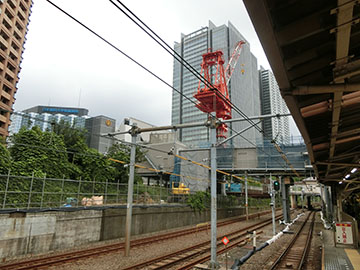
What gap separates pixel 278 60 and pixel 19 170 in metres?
28.0

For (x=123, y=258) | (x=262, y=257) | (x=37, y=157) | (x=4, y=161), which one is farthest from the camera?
(x=37, y=157)

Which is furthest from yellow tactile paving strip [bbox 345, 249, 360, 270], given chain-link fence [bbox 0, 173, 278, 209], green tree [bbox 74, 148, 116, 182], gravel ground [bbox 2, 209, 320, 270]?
green tree [bbox 74, 148, 116, 182]

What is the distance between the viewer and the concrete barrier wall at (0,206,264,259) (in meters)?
12.2

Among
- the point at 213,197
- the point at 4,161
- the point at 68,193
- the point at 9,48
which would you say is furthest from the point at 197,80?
the point at 213,197

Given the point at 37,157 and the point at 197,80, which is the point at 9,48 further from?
the point at 197,80

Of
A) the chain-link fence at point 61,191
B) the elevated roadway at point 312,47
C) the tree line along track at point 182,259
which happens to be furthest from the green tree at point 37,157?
the elevated roadway at point 312,47

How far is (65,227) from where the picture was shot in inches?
576

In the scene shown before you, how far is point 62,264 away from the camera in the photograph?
1157 cm

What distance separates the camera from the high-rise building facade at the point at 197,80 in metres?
143

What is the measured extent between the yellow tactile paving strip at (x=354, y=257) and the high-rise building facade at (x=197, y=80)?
120895 millimetres

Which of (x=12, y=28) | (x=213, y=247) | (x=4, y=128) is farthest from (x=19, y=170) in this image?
(x=12, y=28)

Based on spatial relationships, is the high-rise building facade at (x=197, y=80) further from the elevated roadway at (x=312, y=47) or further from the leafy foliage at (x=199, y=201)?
the elevated roadway at (x=312, y=47)

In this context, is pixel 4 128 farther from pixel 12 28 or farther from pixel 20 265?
pixel 20 265

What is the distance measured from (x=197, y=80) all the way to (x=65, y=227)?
151 m
